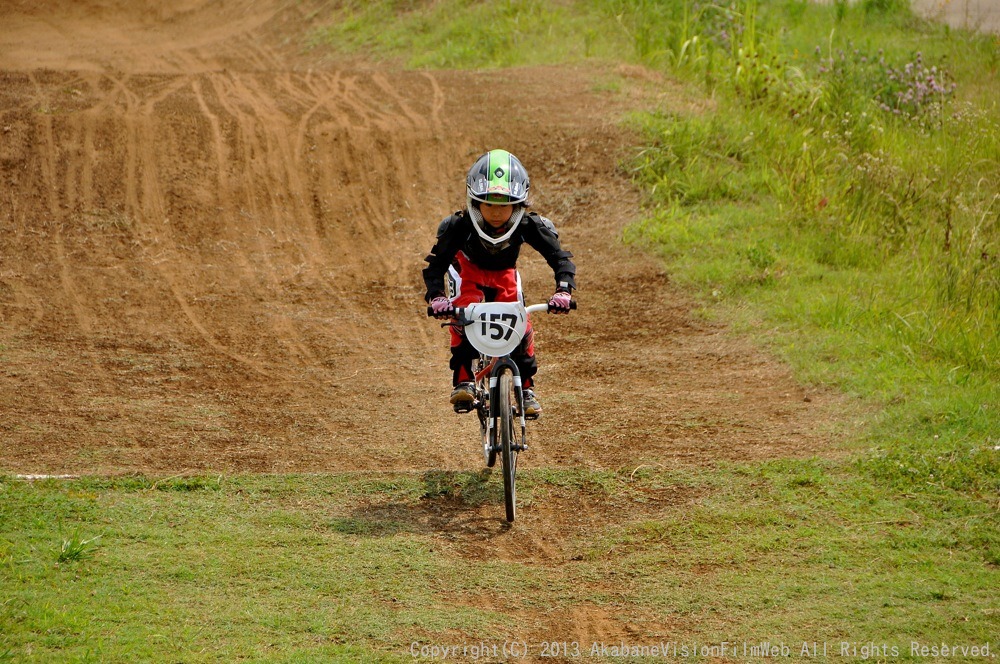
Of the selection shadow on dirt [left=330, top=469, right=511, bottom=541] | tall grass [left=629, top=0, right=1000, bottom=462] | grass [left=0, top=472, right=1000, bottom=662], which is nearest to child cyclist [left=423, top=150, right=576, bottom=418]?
shadow on dirt [left=330, top=469, right=511, bottom=541]

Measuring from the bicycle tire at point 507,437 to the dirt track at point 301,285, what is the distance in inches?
41.1

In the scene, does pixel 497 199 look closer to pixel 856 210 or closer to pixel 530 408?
pixel 530 408

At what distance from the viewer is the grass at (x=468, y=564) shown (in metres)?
4.79

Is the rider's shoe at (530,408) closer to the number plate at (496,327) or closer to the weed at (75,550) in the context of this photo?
the number plate at (496,327)

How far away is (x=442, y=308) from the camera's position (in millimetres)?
5961

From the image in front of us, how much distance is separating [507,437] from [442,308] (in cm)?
86

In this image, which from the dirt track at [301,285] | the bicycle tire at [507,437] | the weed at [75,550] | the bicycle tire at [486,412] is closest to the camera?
the weed at [75,550]

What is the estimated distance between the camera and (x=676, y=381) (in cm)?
844

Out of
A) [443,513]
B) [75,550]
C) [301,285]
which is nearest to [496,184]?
[443,513]

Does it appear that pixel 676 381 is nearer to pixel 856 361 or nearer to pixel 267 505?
pixel 856 361

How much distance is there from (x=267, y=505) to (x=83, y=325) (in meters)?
4.26

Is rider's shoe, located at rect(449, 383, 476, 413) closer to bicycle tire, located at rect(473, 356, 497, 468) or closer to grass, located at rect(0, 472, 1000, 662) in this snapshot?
bicycle tire, located at rect(473, 356, 497, 468)

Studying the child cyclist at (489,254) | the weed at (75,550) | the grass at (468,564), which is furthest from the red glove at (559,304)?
the weed at (75,550)

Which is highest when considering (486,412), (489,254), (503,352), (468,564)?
(489,254)
